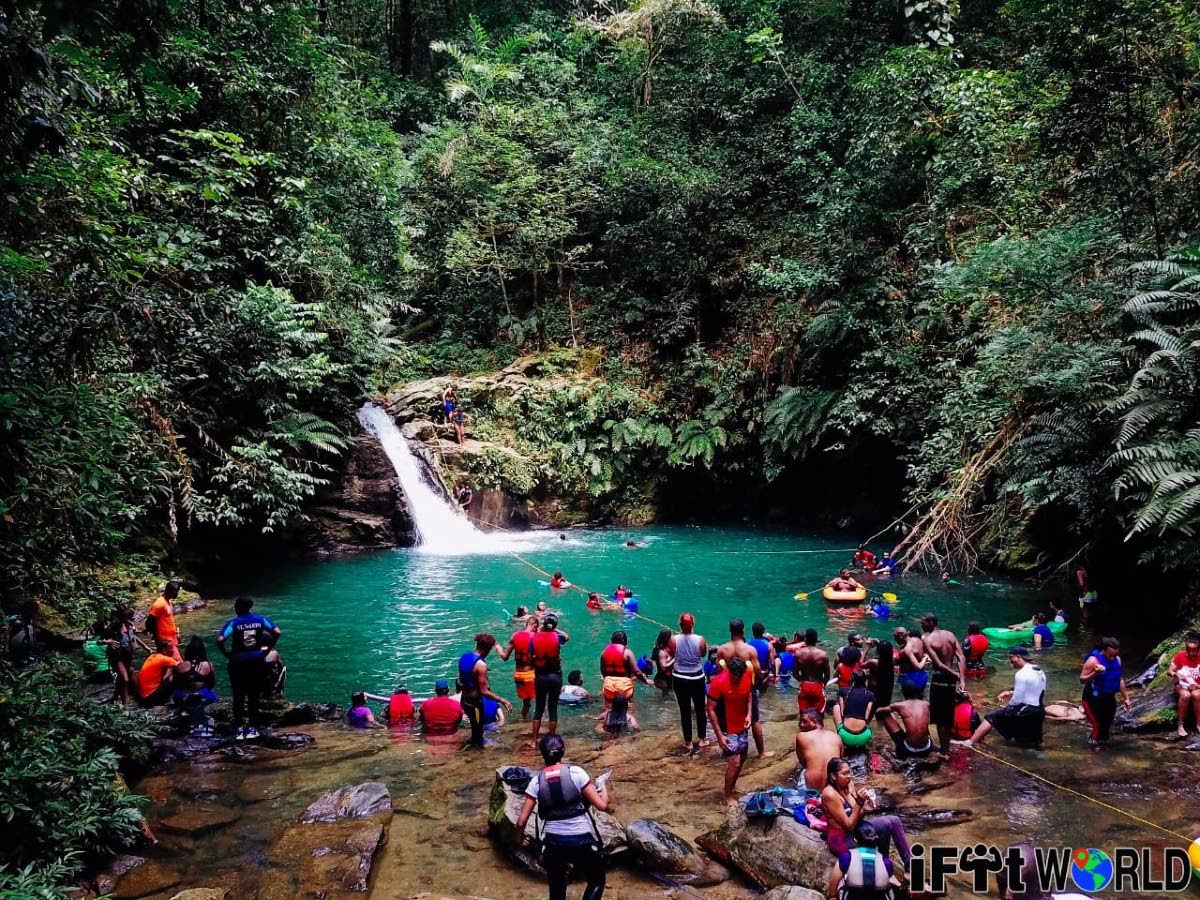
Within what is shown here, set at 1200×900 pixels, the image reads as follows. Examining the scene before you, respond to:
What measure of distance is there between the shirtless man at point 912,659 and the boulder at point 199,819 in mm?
6483

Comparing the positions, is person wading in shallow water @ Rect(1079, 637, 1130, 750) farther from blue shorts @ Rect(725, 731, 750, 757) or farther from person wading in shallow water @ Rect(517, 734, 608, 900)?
person wading in shallow water @ Rect(517, 734, 608, 900)

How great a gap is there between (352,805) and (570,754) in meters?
2.54

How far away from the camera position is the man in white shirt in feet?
25.0

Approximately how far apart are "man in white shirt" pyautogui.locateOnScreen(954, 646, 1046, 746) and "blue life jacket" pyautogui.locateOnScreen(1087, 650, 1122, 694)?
0.50 meters

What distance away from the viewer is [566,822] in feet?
15.2

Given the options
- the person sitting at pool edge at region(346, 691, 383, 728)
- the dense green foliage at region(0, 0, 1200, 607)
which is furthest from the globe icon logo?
the person sitting at pool edge at region(346, 691, 383, 728)

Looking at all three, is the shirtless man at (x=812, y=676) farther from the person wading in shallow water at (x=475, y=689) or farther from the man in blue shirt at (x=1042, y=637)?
the man in blue shirt at (x=1042, y=637)

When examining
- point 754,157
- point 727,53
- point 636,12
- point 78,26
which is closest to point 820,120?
point 754,157

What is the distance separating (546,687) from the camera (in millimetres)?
8250

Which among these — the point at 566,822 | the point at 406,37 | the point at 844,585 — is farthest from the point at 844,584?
the point at 406,37

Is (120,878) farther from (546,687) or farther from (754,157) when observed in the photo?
(754,157)

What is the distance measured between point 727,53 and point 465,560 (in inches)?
832

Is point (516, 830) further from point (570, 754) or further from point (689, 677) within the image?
point (689, 677)

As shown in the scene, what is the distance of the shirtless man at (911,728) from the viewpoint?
732 centimetres
